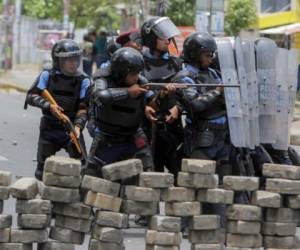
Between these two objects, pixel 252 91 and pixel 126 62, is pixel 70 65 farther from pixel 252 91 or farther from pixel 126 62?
pixel 252 91

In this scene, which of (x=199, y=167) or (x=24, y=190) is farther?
(x=199, y=167)

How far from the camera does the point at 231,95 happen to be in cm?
766

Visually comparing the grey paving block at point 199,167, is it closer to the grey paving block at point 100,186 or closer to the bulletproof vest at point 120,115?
the grey paving block at point 100,186

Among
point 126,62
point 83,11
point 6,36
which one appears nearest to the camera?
point 126,62

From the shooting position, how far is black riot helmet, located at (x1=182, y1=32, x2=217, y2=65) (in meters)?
8.45

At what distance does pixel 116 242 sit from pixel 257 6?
34593 millimetres

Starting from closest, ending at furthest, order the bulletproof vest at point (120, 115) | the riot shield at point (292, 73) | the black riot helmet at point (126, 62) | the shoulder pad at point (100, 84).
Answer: the riot shield at point (292, 73), the black riot helmet at point (126, 62), the shoulder pad at point (100, 84), the bulletproof vest at point (120, 115)

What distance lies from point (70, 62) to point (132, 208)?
2687 millimetres

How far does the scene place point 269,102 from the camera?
765cm

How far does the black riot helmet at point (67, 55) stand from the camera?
29.8ft

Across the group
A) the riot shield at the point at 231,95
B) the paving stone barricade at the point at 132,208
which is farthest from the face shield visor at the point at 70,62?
the paving stone barricade at the point at 132,208

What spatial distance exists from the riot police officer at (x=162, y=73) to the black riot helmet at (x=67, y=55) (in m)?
0.59

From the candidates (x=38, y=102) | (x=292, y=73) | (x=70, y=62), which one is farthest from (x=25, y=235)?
(x=70, y=62)

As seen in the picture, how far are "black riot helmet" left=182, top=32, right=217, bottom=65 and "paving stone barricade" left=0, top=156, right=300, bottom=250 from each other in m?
1.77
